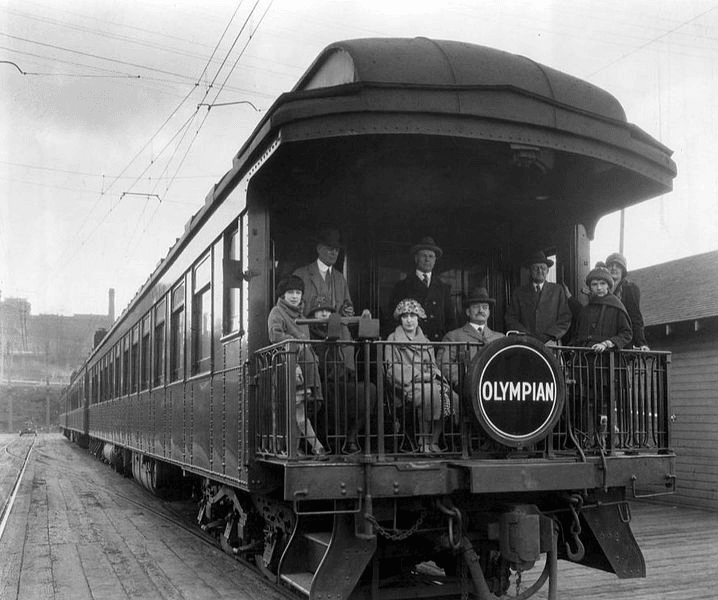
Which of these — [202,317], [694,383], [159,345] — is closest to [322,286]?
[202,317]

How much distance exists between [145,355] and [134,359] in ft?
5.21

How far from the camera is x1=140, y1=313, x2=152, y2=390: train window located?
40.7 ft

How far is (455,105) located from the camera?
18.0 feet

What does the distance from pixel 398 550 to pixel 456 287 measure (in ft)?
8.51

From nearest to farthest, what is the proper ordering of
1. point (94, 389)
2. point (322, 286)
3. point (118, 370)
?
point (322, 286), point (118, 370), point (94, 389)

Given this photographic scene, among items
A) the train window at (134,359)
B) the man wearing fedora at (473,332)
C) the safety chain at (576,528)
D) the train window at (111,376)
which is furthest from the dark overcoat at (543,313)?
the train window at (111,376)

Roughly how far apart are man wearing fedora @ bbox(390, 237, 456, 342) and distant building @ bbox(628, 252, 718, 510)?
6.67m

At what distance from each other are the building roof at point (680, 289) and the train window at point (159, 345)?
7268 millimetres

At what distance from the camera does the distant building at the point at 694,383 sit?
41.3 feet

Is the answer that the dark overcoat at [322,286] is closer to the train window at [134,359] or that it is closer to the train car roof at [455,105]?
the train car roof at [455,105]

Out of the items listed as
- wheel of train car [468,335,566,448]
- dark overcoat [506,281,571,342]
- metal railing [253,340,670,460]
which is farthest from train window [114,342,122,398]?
wheel of train car [468,335,566,448]

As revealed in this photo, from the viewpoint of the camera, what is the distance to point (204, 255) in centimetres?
817

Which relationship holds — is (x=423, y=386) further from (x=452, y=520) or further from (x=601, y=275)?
(x=601, y=275)

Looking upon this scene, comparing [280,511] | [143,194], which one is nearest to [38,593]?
[280,511]
